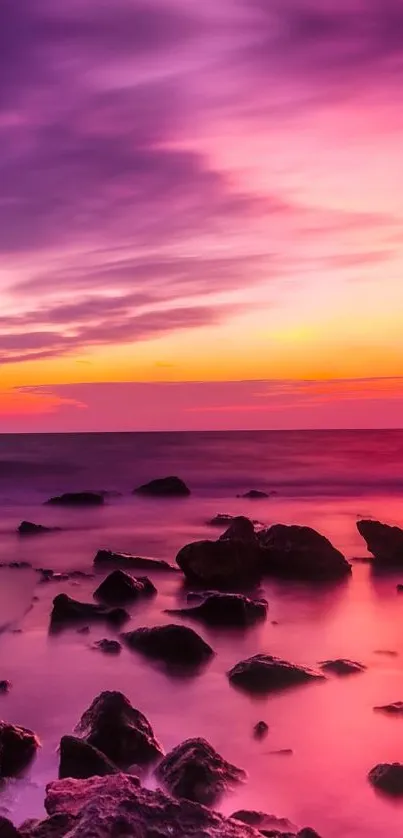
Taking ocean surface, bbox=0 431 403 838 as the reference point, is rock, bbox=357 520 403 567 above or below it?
above

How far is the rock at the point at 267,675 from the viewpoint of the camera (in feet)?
40.1

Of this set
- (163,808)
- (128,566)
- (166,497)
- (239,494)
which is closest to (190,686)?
(163,808)

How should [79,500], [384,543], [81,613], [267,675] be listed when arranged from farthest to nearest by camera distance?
[79,500], [384,543], [81,613], [267,675]

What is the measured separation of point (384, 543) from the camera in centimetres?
2355

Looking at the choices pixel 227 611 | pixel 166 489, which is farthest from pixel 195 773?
pixel 166 489

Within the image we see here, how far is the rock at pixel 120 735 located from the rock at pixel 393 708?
3.69 metres

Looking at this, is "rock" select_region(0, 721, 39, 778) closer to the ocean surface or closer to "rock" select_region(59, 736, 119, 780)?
the ocean surface

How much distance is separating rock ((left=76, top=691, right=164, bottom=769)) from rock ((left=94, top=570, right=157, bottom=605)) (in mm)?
8376

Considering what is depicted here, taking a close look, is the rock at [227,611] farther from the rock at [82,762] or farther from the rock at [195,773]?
the rock at [82,762]

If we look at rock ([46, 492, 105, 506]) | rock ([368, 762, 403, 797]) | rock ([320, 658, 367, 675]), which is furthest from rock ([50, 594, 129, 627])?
rock ([46, 492, 105, 506])

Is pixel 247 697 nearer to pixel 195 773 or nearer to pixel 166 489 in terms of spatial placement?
pixel 195 773

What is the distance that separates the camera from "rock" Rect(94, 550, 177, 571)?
22641 millimetres

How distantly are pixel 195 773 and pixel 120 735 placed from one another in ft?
3.84

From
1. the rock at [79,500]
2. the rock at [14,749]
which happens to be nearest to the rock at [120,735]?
the rock at [14,749]
